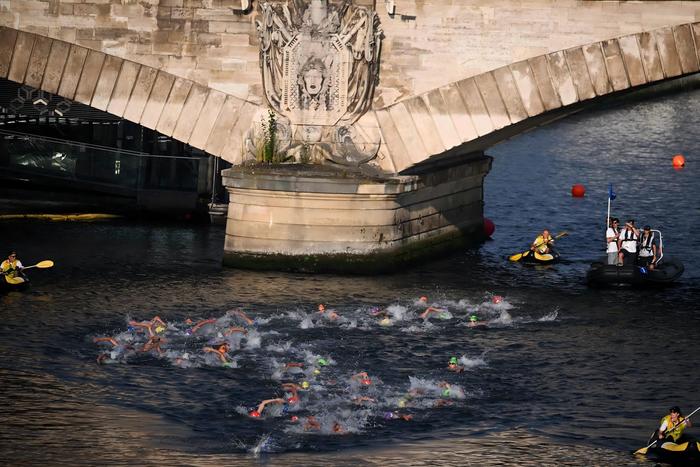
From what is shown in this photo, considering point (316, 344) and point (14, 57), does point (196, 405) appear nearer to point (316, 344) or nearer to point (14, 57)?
point (316, 344)

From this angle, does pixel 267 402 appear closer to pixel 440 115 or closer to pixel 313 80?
pixel 440 115

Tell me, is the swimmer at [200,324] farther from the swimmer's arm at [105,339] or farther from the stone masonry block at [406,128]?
the stone masonry block at [406,128]

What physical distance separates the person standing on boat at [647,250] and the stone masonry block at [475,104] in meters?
6.24

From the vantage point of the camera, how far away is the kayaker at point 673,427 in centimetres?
2819

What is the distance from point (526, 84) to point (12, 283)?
1510 centimetres

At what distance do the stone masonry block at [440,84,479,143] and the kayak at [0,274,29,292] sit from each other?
12756 millimetres

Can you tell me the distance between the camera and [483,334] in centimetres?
3831

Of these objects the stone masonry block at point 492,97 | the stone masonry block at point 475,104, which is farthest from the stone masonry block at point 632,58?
the stone masonry block at point 475,104

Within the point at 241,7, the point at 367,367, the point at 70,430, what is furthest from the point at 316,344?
the point at 241,7

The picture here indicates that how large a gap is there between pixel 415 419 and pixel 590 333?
938 cm

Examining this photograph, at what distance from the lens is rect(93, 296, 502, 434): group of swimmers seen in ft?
101

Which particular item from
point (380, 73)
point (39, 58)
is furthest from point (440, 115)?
point (39, 58)

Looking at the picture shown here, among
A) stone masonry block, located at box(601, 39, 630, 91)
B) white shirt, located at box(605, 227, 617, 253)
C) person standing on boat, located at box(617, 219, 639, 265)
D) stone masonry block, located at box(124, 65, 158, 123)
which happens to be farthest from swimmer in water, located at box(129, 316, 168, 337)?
person standing on boat, located at box(617, 219, 639, 265)

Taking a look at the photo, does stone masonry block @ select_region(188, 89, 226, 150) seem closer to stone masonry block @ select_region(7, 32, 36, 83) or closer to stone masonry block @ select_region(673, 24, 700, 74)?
stone masonry block @ select_region(7, 32, 36, 83)
